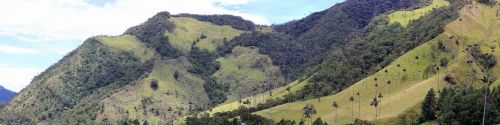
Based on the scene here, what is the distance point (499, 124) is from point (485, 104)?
7.45 m

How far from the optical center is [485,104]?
7869 inches

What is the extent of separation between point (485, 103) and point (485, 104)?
2.43 meters

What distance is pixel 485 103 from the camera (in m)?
198

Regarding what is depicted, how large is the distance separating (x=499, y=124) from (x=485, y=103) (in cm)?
855

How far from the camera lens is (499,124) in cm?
19975
